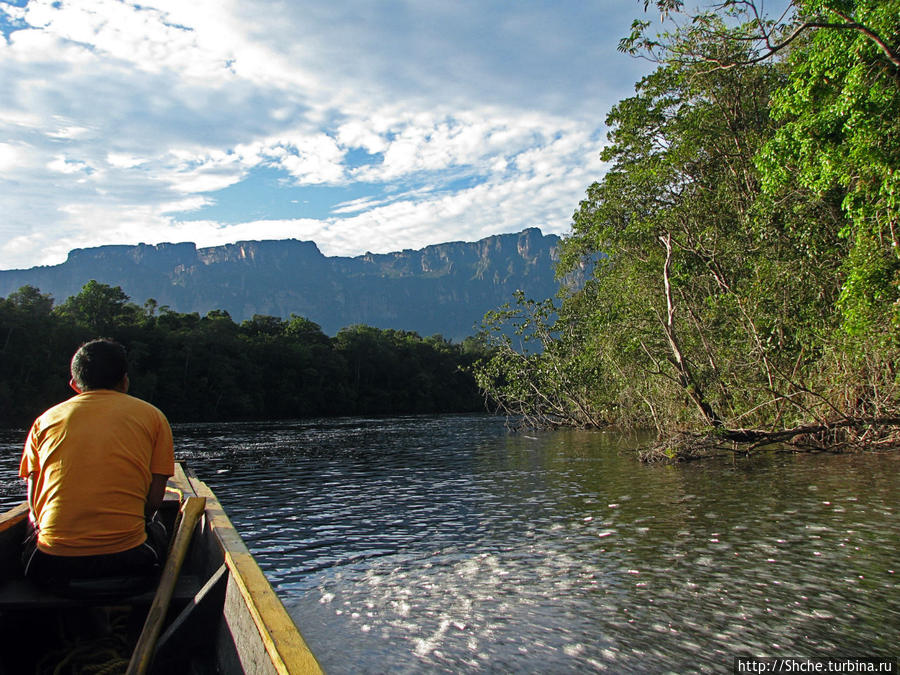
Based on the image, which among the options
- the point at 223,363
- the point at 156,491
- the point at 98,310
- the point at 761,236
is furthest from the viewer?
the point at 223,363

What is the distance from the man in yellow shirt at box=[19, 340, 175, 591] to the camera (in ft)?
12.0

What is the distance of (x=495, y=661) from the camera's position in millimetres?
4742

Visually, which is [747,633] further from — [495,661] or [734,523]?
[734,523]

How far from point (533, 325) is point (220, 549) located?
26.8 meters

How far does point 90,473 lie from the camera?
12.0 feet

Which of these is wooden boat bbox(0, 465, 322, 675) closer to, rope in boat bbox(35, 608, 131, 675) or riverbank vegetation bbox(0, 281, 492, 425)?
rope in boat bbox(35, 608, 131, 675)

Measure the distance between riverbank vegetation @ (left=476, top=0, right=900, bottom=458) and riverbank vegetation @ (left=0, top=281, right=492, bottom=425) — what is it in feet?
92.0

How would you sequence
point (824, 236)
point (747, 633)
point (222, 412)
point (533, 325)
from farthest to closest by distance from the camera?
1. point (222, 412)
2. point (533, 325)
3. point (824, 236)
4. point (747, 633)

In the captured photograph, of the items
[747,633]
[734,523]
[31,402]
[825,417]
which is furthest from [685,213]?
[31,402]

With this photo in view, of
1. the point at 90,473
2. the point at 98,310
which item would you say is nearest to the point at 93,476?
the point at 90,473

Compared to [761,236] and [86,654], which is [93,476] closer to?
[86,654]

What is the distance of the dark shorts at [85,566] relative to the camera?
372cm

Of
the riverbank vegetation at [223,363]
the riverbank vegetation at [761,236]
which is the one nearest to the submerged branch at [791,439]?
the riverbank vegetation at [761,236]

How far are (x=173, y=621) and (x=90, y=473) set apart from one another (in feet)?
3.54
